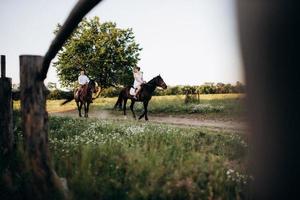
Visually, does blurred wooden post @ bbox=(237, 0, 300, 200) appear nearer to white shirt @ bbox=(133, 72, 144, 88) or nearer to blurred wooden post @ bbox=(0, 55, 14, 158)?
blurred wooden post @ bbox=(0, 55, 14, 158)

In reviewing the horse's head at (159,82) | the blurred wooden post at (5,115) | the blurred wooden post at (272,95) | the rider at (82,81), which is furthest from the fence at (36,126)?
the rider at (82,81)

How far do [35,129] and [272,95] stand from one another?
9.22 ft

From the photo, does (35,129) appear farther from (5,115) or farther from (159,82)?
(159,82)

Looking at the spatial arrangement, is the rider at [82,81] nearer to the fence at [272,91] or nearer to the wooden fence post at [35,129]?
the wooden fence post at [35,129]

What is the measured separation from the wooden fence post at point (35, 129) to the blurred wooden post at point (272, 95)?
2.70 meters

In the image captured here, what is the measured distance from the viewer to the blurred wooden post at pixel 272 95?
76cm

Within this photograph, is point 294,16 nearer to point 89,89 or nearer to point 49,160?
point 49,160

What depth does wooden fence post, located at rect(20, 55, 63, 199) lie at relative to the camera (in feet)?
10.3

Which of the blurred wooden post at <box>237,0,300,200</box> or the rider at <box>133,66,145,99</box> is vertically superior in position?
the rider at <box>133,66,145,99</box>

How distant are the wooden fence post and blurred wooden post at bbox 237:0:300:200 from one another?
270 cm

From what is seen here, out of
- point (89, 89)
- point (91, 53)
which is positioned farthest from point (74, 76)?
point (89, 89)

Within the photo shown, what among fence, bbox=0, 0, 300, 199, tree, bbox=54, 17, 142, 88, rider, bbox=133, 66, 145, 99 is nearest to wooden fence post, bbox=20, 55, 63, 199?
fence, bbox=0, 0, 300, 199

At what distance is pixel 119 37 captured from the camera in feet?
159

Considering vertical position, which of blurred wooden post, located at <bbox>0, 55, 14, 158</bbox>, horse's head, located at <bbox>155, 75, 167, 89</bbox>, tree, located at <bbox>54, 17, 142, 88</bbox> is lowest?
blurred wooden post, located at <bbox>0, 55, 14, 158</bbox>
